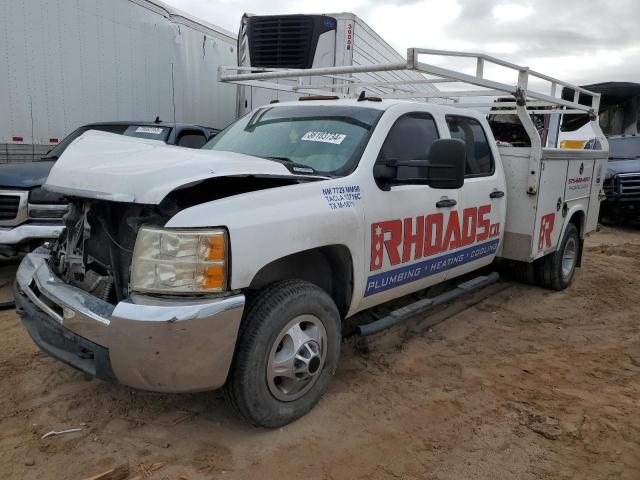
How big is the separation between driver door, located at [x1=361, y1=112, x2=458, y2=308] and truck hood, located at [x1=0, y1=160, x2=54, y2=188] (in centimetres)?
352

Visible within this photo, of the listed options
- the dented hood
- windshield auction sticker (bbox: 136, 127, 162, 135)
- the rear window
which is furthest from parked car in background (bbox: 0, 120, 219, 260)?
the rear window

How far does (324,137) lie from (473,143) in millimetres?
1629

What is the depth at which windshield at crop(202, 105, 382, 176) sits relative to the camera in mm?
3529

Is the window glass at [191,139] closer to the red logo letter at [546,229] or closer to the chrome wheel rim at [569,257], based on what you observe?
the red logo letter at [546,229]

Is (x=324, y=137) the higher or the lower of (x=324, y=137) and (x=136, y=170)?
A: the higher

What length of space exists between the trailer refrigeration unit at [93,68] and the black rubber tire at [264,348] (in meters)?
5.43

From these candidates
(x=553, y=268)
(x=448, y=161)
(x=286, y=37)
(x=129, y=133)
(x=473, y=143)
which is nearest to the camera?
(x=448, y=161)

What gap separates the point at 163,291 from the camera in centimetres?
253

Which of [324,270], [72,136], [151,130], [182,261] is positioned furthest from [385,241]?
[72,136]

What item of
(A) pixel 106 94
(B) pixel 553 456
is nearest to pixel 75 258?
(B) pixel 553 456

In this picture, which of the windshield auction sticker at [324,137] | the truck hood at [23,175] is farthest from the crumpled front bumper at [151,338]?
the truck hood at [23,175]

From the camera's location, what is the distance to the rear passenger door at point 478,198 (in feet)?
14.4

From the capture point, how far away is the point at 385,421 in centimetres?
314

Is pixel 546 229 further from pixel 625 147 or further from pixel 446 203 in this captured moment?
pixel 625 147
